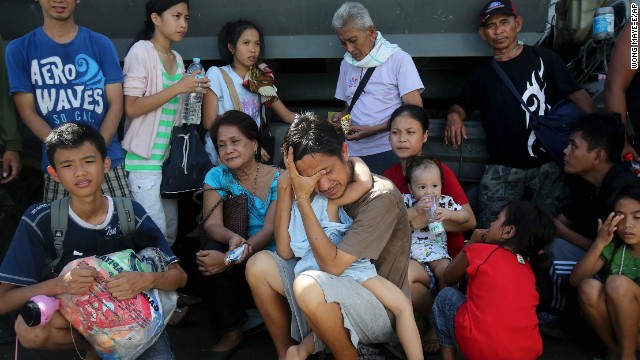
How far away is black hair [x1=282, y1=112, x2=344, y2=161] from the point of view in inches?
104

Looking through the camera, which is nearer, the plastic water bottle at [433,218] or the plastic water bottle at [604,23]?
the plastic water bottle at [433,218]

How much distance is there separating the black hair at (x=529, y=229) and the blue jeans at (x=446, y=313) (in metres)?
0.33

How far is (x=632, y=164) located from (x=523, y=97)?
781mm

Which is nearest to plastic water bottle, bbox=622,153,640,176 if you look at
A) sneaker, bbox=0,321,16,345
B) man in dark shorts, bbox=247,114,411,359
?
man in dark shorts, bbox=247,114,411,359

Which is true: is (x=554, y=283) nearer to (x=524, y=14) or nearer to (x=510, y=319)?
(x=510, y=319)

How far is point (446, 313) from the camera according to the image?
9.52 ft

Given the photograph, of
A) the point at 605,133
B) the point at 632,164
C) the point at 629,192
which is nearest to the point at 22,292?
the point at 629,192

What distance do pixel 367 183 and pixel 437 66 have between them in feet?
6.79

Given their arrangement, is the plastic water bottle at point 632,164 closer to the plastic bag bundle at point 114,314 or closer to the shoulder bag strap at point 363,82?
the shoulder bag strap at point 363,82

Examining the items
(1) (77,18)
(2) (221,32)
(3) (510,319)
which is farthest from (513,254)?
(1) (77,18)

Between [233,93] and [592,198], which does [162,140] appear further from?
[592,198]

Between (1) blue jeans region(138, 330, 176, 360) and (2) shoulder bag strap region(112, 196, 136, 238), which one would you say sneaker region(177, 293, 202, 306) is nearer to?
(1) blue jeans region(138, 330, 176, 360)

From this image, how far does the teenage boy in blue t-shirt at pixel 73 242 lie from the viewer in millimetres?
2670

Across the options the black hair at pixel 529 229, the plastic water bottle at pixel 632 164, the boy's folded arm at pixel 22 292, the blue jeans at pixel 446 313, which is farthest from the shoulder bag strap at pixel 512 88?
the boy's folded arm at pixel 22 292
